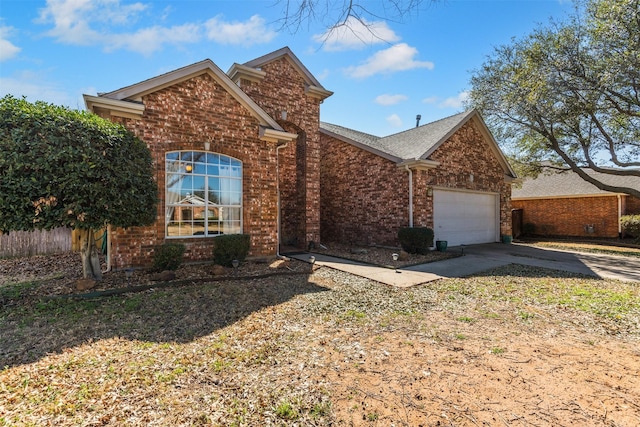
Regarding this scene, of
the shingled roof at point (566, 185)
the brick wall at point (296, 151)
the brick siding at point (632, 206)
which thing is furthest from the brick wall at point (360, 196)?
the brick siding at point (632, 206)

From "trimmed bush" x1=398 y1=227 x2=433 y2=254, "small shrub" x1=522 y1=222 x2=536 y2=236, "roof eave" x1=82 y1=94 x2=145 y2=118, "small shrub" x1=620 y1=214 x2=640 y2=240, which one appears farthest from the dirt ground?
"small shrub" x1=522 y1=222 x2=536 y2=236

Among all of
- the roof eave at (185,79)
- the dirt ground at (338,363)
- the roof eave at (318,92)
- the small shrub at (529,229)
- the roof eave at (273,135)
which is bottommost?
the dirt ground at (338,363)

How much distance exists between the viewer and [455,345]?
3824mm

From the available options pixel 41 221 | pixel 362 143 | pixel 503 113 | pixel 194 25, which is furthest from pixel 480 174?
pixel 41 221

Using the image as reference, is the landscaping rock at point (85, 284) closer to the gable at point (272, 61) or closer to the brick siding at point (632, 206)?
the gable at point (272, 61)

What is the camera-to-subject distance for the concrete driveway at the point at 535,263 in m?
8.31

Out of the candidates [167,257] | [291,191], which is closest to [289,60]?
[291,191]

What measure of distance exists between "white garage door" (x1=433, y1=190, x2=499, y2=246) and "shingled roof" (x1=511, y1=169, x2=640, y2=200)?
3861 millimetres

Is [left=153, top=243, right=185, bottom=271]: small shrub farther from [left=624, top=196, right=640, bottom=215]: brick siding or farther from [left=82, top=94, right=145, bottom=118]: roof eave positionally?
[left=624, top=196, right=640, bottom=215]: brick siding

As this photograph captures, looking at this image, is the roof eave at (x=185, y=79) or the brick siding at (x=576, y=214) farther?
the brick siding at (x=576, y=214)

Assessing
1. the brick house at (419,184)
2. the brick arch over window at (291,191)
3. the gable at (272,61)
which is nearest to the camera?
the gable at (272,61)

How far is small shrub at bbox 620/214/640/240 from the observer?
1587cm

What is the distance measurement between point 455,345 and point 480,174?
12.2 metres

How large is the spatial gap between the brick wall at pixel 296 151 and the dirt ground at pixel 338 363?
6.70 metres
